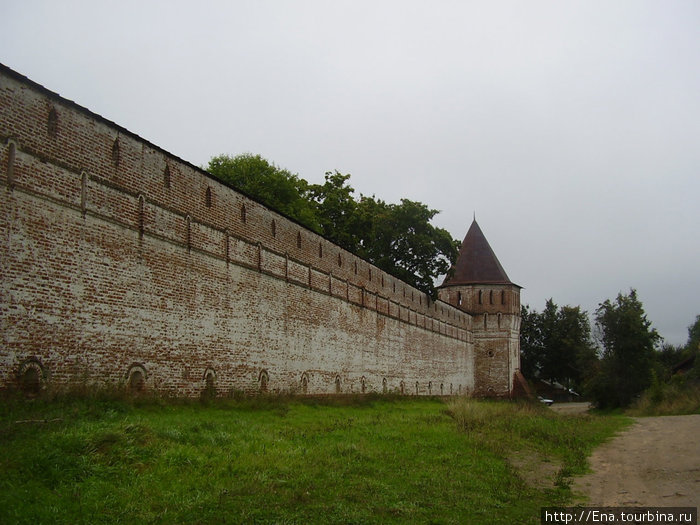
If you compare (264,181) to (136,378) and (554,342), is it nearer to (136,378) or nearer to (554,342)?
(136,378)

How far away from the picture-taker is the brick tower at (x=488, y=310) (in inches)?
1582

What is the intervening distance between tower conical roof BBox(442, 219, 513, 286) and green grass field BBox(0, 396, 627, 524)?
29288 mm

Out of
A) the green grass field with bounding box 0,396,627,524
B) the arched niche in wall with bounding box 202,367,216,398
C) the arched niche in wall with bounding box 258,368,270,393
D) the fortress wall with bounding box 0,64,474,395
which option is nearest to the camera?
the green grass field with bounding box 0,396,627,524

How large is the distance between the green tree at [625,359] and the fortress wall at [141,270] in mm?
20405

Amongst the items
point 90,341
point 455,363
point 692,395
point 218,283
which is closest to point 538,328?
point 455,363

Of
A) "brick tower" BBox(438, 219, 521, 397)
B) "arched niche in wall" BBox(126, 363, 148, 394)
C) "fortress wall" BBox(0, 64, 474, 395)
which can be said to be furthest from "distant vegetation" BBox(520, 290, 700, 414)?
"arched niche in wall" BBox(126, 363, 148, 394)

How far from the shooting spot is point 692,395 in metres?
26.6

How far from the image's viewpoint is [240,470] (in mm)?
8172

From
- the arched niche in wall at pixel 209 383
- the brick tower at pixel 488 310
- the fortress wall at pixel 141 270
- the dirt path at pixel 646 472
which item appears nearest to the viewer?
the dirt path at pixel 646 472

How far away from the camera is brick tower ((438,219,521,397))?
132 ft

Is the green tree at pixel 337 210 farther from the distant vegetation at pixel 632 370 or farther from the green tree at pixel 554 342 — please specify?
the green tree at pixel 554 342

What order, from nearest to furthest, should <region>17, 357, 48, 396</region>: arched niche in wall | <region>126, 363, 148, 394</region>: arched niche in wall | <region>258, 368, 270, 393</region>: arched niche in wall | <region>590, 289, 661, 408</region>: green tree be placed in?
1. <region>17, 357, 48, 396</region>: arched niche in wall
2. <region>126, 363, 148, 394</region>: arched niche in wall
3. <region>258, 368, 270, 393</region>: arched niche in wall
4. <region>590, 289, 661, 408</region>: green tree

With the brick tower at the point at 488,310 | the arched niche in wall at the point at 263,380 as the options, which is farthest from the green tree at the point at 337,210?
the arched niche in wall at the point at 263,380

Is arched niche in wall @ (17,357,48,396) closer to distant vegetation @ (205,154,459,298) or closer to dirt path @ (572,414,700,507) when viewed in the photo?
dirt path @ (572,414,700,507)
